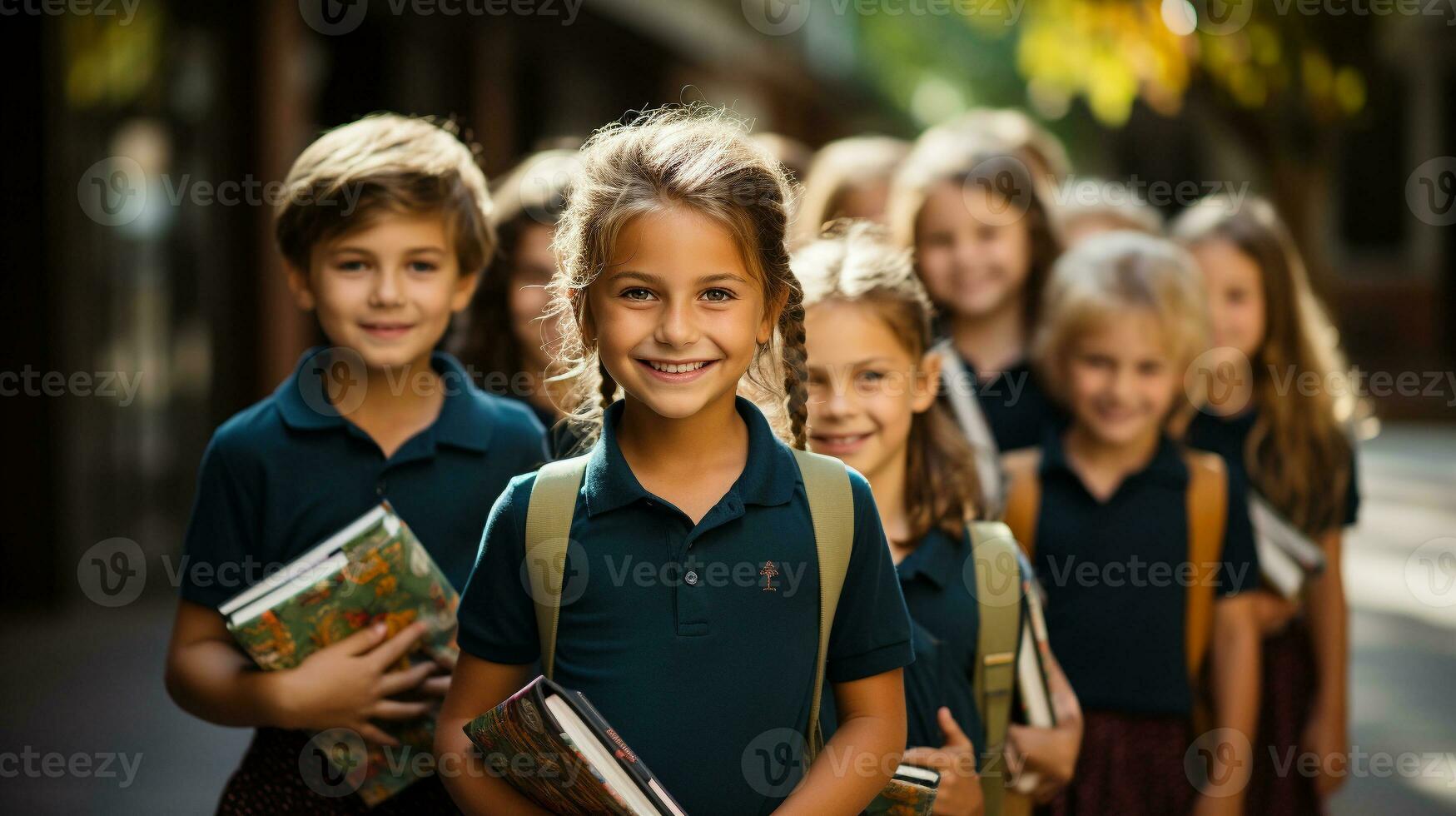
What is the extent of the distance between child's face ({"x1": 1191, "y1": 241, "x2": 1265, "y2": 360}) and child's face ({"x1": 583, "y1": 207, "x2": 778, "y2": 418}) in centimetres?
247

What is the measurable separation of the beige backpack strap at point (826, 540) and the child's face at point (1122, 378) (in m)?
1.47

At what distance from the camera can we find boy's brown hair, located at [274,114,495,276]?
2650 millimetres

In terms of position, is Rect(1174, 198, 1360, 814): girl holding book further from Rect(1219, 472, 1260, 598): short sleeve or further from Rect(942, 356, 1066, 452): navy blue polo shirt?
Rect(942, 356, 1066, 452): navy blue polo shirt

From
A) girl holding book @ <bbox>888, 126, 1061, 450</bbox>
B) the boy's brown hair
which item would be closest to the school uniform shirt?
the boy's brown hair

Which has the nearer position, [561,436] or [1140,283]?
[561,436]

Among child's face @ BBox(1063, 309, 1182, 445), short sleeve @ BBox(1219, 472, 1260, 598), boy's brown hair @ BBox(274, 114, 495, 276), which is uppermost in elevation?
boy's brown hair @ BBox(274, 114, 495, 276)

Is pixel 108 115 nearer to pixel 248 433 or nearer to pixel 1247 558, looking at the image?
pixel 248 433

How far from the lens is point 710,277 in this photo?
208cm

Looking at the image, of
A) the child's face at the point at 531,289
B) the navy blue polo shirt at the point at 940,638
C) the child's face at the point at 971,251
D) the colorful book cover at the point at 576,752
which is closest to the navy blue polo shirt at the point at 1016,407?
the child's face at the point at 971,251

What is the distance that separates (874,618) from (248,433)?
3.94ft

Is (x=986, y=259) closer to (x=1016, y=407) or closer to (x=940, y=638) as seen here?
(x=1016, y=407)

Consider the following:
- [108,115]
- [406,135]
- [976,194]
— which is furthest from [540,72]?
[406,135]

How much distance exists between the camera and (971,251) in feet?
12.8

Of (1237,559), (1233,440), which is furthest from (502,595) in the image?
(1233,440)
